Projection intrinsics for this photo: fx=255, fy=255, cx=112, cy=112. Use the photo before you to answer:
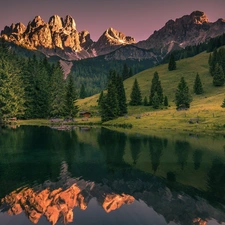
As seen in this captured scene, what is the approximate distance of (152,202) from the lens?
22.1 m

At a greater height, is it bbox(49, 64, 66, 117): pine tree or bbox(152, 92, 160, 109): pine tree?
bbox(49, 64, 66, 117): pine tree

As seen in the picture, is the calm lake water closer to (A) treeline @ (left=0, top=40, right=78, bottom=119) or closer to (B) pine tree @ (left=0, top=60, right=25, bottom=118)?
(B) pine tree @ (left=0, top=60, right=25, bottom=118)

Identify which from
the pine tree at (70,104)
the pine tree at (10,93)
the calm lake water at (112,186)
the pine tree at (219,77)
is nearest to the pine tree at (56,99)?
the pine tree at (70,104)

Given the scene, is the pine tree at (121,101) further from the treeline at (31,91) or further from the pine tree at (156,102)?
the treeline at (31,91)

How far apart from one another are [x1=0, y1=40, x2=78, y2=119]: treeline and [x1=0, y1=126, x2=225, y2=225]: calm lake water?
6073 centimetres

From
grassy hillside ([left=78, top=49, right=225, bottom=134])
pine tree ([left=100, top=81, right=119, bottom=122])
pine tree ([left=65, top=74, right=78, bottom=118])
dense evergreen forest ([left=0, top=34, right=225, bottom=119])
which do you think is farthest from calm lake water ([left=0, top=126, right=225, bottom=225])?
dense evergreen forest ([left=0, top=34, right=225, bottom=119])

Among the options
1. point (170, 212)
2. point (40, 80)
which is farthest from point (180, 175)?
point (40, 80)

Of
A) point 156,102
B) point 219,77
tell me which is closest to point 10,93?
point 156,102

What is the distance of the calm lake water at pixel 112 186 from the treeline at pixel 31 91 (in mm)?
60725

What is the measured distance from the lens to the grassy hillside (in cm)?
7631

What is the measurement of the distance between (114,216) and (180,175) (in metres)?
12.9

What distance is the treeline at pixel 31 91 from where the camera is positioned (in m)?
101

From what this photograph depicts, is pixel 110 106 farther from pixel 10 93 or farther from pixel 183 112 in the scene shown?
pixel 10 93

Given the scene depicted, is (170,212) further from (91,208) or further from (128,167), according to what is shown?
(128,167)
